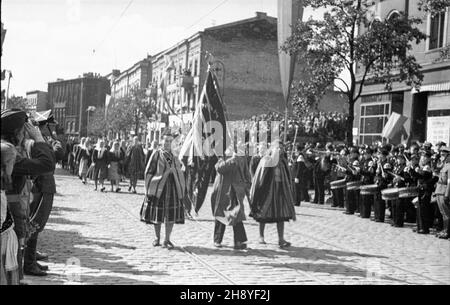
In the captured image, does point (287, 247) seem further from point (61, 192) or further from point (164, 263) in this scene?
point (61, 192)

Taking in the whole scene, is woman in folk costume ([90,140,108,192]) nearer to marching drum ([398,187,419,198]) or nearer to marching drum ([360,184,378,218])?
marching drum ([360,184,378,218])

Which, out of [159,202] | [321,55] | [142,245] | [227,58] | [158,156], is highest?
[227,58]

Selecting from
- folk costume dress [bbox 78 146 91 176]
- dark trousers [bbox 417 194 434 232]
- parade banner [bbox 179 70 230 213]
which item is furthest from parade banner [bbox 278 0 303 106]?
folk costume dress [bbox 78 146 91 176]

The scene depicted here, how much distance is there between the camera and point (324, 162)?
17453mm

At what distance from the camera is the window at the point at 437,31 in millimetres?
20422

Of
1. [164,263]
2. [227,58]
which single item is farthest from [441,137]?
[227,58]

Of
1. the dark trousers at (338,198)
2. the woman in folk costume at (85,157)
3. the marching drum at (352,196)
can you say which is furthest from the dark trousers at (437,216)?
the woman in folk costume at (85,157)

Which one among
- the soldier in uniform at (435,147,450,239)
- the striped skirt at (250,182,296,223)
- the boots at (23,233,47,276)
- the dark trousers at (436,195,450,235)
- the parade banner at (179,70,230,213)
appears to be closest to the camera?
the boots at (23,233,47,276)

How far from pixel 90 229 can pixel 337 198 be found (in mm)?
8927

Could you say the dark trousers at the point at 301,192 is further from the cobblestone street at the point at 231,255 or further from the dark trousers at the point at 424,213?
the dark trousers at the point at 424,213

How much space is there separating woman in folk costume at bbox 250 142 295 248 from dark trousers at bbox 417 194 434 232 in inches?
158

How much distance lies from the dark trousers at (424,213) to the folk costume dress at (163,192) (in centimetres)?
582

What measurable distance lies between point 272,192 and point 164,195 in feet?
5.88

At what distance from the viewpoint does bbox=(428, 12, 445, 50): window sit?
20422 millimetres
